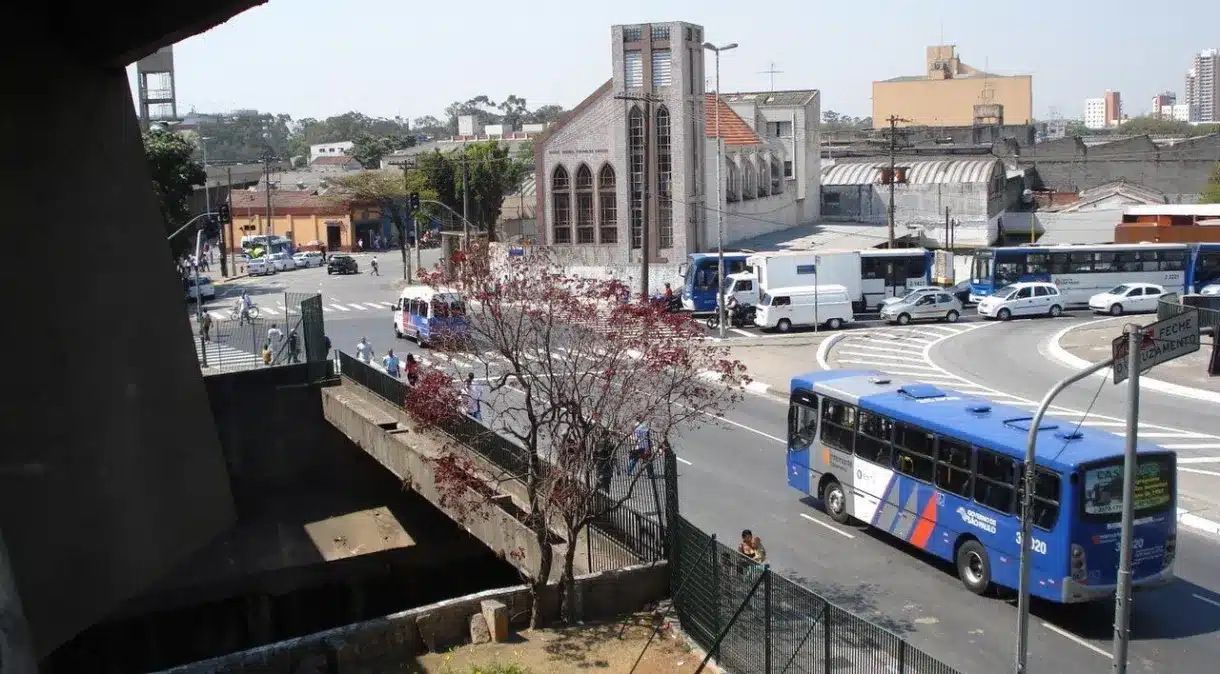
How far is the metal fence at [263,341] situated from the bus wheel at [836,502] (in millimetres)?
13951

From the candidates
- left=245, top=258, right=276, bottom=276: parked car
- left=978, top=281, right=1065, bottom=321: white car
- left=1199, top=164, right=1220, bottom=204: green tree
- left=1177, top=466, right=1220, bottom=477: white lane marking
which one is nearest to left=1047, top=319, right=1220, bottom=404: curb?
left=1177, top=466, right=1220, bottom=477: white lane marking

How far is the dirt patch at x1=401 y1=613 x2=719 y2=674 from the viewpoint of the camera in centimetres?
1304

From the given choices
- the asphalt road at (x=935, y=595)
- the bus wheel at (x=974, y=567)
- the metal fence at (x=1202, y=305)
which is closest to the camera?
→ the asphalt road at (x=935, y=595)

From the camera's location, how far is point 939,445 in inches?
630

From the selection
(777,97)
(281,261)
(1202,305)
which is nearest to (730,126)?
(777,97)

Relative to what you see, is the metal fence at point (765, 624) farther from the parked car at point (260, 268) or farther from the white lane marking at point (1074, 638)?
the parked car at point (260, 268)

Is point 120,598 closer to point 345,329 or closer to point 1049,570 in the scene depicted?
point 1049,570

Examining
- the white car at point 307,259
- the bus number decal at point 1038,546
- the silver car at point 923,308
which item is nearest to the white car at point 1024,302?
the silver car at point 923,308

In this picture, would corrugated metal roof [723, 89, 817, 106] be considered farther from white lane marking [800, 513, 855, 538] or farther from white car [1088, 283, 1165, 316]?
white lane marking [800, 513, 855, 538]

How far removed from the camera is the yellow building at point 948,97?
143875mm

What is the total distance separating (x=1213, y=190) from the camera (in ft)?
249

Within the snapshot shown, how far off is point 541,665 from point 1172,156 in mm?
89169

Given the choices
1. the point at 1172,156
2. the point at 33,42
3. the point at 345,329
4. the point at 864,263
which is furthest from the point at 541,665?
the point at 1172,156

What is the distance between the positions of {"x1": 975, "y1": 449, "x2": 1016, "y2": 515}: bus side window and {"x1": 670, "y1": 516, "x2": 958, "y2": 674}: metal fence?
3.45 metres
